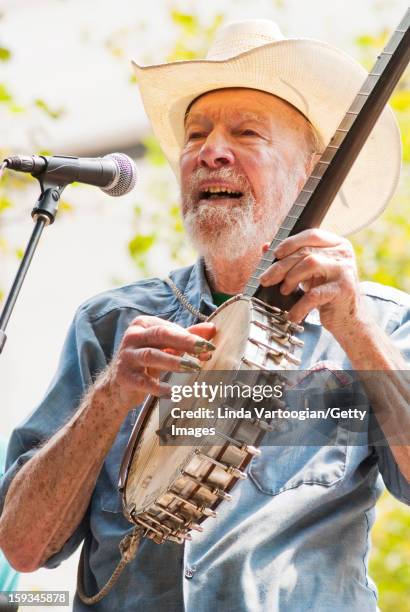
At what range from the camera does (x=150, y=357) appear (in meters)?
2.41

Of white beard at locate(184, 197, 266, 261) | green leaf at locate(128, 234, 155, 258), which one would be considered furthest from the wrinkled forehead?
green leaf at locate(128, 234, 155, 258)

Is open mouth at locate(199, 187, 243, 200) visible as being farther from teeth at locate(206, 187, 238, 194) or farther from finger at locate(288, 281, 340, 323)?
finger at locate(288, 281, 340, 323)

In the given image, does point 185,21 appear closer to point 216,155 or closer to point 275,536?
point 216,155

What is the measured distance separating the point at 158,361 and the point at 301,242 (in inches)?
15.4

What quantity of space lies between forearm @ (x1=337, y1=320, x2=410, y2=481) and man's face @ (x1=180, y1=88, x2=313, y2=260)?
69 cm

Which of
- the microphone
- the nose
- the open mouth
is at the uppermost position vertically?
the nose

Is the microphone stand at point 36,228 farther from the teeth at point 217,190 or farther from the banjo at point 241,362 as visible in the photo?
the teeth at point 217,190

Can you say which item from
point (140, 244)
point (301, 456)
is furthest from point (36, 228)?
point (140, 244)

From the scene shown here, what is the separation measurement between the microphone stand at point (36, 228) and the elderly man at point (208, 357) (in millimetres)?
263

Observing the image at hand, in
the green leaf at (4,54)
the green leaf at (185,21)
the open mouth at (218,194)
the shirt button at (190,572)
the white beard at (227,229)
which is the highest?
the green leaf at (185,21)

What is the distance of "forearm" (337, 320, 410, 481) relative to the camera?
8.27 ft

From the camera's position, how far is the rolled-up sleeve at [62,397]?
9.89 ft

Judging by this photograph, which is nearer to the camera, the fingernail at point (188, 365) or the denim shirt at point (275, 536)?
the fingernail at point (188, 365)

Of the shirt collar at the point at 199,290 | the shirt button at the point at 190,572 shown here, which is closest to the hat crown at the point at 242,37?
the shirt collar at the point at 199,290
